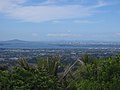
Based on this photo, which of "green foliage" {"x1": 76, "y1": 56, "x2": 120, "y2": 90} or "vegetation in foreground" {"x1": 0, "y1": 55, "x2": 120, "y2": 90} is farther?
"green foliage" {"x1": 76, "y1": 56, "x2": 120, "y2": 90}

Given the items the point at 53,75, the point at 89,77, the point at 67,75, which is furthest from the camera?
the point at 67,75

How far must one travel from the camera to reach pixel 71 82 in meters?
15.4

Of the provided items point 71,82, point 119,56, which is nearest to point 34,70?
point 71,82

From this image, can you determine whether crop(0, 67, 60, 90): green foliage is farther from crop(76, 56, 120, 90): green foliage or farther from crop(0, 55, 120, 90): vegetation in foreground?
crop(76, 56, 120, 90): green foliage

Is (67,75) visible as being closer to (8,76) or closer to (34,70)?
(34,70)

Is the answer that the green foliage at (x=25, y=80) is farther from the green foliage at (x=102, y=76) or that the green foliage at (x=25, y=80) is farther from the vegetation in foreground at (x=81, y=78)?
the green foliage at (x=102, y=76)

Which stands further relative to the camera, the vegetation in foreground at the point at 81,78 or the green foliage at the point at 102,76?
the green foliage at the point at 102,76

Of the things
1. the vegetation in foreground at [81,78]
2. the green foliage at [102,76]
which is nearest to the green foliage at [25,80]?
the vegetation in foreground at [81,78]

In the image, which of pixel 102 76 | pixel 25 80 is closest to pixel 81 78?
pixel 102 76

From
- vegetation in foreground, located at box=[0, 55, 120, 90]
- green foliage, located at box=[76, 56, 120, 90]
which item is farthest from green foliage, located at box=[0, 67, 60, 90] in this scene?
green foliage, located at box=[76, 56, 120, 90]

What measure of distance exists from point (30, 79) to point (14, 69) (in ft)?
2.41

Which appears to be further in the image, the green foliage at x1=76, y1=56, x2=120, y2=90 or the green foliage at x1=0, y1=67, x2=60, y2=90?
the green foliage at x1=76, y1=56, x2=120, y2=90

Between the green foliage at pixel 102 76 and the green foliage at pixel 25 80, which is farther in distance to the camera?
the green foliage at pixel 102 76

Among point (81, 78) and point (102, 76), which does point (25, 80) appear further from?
point (102, 76)
